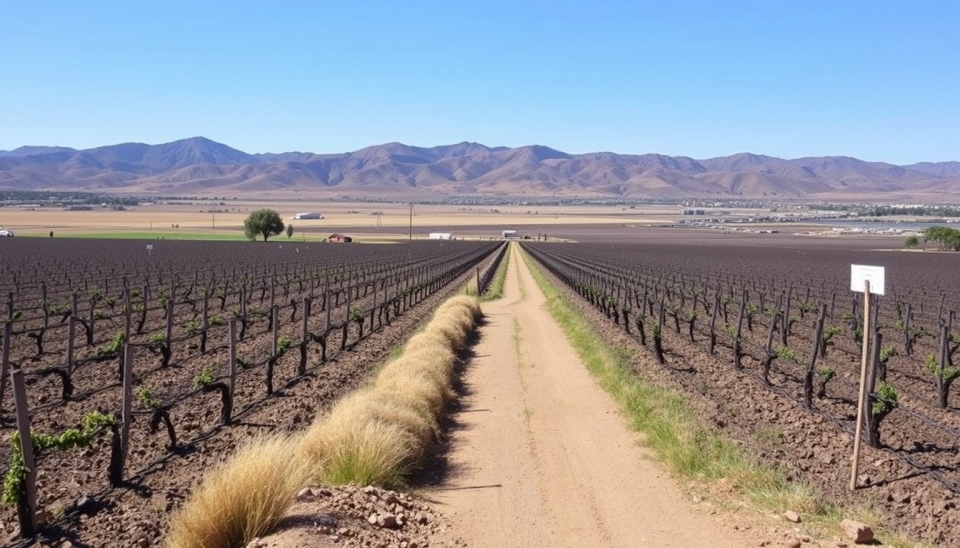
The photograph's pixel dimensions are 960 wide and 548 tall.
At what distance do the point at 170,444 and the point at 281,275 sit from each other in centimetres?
3538

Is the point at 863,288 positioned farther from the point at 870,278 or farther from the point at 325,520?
the point at 325,520

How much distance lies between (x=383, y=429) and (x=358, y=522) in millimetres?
2333

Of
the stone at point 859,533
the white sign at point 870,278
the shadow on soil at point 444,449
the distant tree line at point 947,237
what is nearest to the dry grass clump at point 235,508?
the shadow on soil at point 444,449

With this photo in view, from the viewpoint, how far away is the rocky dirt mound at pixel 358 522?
7254mm

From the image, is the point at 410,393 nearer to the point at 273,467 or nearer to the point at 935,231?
the point at 273,467

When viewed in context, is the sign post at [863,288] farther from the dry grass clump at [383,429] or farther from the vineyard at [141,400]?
the vineyard at [141,400]

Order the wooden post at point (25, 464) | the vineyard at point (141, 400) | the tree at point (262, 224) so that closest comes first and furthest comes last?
the wooden post at point (25, 464), the vineyard at point (141, 400), the tree at point (262, 224)

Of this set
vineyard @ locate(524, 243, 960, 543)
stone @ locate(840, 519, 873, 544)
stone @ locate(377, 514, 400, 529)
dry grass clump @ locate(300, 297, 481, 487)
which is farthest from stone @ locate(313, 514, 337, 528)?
vineyard @ locate(524, 243, 960, 543)

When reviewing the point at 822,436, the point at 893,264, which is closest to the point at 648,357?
the point at 822,436

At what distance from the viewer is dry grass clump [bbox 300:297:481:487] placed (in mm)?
9375

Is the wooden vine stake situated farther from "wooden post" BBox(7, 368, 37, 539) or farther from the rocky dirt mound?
the rocky dirt mound

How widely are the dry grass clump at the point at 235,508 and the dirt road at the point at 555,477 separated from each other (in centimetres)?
189

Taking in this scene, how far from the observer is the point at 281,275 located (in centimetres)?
4584

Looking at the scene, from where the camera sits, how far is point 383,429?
1016 centimetres
